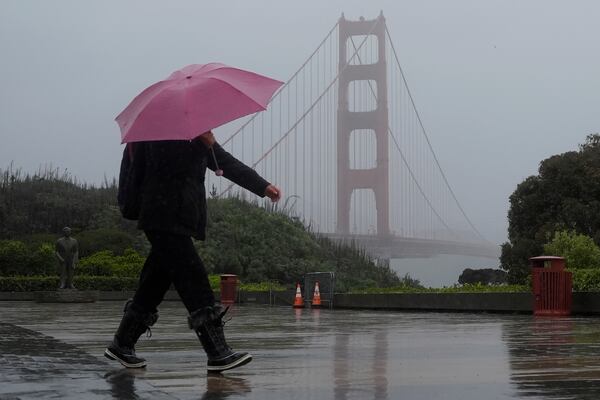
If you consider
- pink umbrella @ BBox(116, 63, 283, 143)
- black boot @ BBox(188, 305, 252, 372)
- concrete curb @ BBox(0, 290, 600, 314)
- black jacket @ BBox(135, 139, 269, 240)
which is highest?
pink umbrella @ BBox(116, 63, 283, 143)

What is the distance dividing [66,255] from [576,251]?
42.6ft

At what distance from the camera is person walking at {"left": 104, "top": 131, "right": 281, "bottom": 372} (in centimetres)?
475

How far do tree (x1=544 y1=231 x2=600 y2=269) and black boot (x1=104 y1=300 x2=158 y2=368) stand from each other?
794 inches

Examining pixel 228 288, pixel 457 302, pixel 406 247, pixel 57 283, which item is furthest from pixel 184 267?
pixel 406 247

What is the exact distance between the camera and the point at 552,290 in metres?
12.6

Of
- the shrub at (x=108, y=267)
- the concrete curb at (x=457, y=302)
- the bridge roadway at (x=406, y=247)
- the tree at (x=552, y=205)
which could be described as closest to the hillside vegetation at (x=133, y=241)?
the shrub at (x=108, y=267)

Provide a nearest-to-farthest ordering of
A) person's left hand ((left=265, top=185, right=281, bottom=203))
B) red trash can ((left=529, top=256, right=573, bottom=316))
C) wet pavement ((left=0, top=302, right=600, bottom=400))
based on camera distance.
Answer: wet pavement ((left=0, top=302, right=600, bottom=400))
person's left hand ((left=265, top=185, right=281, bottom=203))
red trash can ((left=529, top=256, right=573, bottom=316))

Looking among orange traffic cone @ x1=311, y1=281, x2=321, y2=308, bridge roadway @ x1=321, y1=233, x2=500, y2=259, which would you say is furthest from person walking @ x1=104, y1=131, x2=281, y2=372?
bridge roadway @ x1=321, y1=233, x2=500, y2=259

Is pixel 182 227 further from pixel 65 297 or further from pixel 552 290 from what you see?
pixel 65 297

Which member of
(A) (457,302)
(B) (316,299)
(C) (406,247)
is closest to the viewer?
(A) (457,302)

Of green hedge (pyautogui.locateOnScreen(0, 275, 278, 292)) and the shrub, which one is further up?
the shrub

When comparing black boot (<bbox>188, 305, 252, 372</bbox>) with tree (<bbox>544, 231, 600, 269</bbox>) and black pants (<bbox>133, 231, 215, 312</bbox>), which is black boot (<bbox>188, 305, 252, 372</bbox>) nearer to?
black pants (<bbox>133, 231, 215, 312</bbox>)

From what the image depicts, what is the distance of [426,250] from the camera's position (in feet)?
167

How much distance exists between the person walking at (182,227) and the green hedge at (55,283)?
1032 inches
